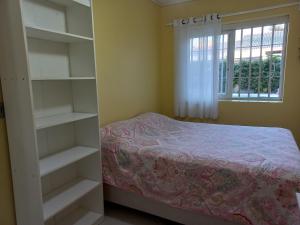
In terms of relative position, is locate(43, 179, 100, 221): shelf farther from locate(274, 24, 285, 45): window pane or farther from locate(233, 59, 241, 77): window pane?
locate(274, 24, 285, 45): window pane

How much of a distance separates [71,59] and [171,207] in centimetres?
154

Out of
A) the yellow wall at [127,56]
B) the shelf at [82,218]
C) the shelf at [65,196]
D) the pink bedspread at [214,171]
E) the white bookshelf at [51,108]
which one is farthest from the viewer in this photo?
the yellow wall at [127,56]

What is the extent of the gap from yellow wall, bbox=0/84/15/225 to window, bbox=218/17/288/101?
2967 mm

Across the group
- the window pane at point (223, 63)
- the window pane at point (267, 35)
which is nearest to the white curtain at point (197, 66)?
the window pane at point (223, 63)

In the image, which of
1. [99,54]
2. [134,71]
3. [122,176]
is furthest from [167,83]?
[122,176]

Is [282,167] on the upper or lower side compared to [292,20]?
lower

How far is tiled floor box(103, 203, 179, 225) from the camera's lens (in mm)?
1979

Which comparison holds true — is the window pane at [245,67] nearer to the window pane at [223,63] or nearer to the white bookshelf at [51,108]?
the window pane at [223,63]

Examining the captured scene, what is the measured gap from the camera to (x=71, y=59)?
1943mm

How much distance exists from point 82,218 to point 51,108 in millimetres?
1016

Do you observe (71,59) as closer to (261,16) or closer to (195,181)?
(195,181)

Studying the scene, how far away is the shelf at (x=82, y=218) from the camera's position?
189 centimetres

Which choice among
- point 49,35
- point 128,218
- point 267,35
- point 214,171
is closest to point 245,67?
point 267,35

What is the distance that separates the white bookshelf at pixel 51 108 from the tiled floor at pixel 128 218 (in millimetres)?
117
